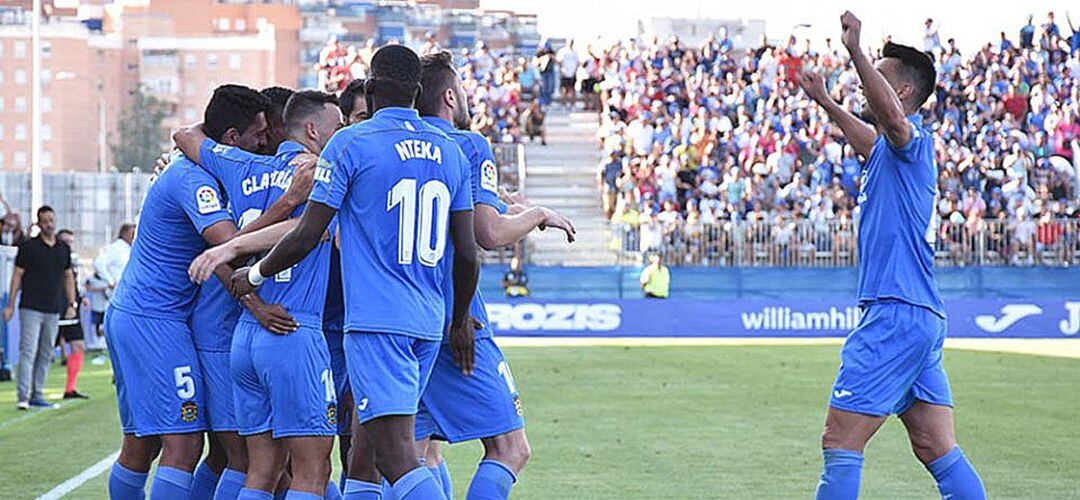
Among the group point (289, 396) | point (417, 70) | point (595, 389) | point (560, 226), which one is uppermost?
point (417, 70)

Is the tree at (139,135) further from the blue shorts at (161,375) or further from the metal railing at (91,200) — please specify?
the blue shorts at (161,375)

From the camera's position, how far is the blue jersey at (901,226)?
783cm

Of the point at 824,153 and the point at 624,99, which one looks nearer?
the point at 824,153

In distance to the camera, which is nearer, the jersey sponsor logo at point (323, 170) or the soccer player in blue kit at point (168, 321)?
the jersey sponsor logo at point (323, 170)

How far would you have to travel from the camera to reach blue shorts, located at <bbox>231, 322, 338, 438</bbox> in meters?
7.30

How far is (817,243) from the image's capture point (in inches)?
1332

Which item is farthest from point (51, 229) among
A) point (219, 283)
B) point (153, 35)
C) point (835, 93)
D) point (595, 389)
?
point (153, 35)

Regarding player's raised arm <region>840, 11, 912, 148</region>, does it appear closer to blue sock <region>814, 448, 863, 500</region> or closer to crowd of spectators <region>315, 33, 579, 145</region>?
blue sock <region>814, 448, 863, 500</region>

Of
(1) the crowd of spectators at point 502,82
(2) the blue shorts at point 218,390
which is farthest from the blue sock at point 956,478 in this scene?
(1) the crowd of spectators at point 502,82

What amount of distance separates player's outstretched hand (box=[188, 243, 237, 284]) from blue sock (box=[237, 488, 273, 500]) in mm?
983

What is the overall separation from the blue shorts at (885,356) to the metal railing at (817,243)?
26.1m

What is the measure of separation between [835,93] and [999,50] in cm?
500

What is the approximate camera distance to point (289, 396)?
23.9ft

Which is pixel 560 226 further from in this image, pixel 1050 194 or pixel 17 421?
pixel 1050 194
